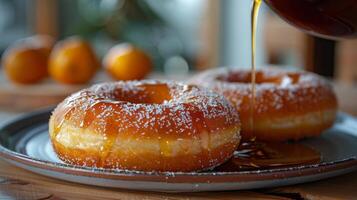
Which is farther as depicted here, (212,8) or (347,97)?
(212,8)

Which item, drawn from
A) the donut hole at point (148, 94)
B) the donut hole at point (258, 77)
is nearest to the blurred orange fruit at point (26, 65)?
the donut hole at point (258, 77)

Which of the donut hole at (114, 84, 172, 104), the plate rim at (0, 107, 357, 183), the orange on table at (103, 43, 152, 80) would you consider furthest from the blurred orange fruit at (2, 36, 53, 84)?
the plate rim at (0, 107, 357, 183)

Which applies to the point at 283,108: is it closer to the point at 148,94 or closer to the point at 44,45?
the point at 148,94

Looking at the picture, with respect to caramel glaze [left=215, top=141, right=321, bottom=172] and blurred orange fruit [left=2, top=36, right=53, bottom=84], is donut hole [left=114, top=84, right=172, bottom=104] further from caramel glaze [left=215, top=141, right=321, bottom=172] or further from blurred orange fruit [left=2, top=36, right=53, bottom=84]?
blurred orange fruit [left=2, top=36, right=53, bottom=84]

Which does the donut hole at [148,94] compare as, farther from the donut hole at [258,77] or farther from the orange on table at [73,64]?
the orange on table at [73,64]

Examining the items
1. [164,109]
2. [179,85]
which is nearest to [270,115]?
[179,85]

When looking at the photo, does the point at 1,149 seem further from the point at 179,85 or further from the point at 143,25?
the point at 143,25
